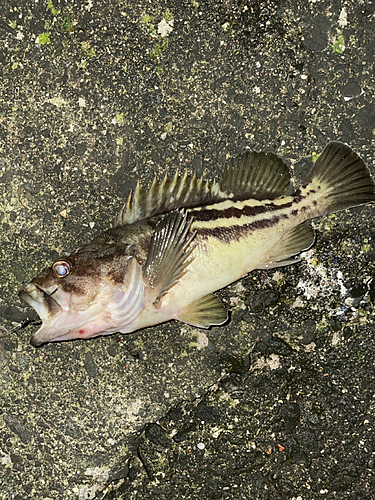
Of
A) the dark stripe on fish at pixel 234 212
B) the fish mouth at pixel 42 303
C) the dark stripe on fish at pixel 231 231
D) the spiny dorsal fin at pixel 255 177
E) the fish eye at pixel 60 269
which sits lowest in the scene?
the fish mouth at pixel 42 303

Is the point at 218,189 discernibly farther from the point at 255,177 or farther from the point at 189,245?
the point at 189,245

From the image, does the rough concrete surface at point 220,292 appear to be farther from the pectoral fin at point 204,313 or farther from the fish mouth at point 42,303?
the fish mouth at point 42,303

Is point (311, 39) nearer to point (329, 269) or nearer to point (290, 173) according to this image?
point (290, 173)

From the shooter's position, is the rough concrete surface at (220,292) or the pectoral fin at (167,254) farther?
the rough concrete surface at (220,292)

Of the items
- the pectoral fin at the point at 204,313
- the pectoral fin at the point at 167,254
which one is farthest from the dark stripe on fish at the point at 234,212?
the pectoral fin at the point at 204,313

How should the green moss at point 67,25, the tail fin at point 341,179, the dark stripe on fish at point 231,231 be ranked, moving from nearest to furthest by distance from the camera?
the dark stripe on fish at point 231,231 → the tail fin at point 341,179 → the green moss at point 67,25

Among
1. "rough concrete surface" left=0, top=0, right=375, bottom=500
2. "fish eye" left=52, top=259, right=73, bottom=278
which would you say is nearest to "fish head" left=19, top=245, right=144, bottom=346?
"fish eye" left=52, top=259, right=73, bottom=278

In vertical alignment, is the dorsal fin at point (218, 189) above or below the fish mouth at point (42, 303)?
above
